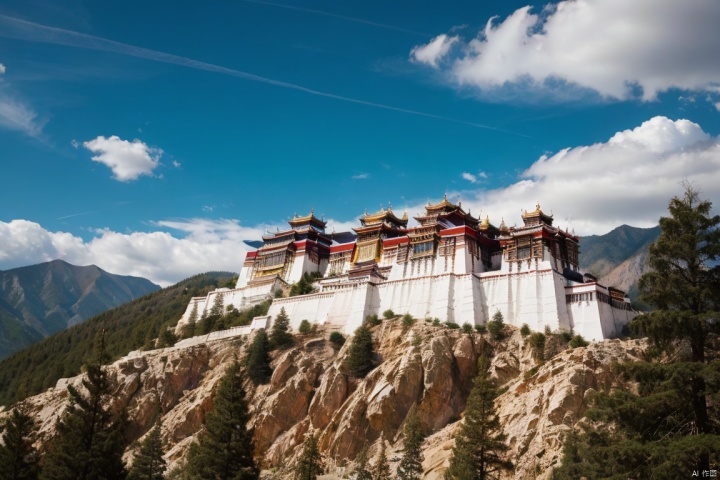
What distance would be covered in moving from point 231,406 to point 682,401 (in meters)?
19.8

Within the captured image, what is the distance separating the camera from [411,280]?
57406mm

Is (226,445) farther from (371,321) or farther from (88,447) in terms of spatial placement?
(371,321)

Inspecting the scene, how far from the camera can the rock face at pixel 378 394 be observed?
36562 millimetres

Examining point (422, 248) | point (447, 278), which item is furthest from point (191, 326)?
point (447, 278)

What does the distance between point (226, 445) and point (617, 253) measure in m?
129

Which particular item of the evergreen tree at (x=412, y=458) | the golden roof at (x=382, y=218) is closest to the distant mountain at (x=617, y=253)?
the golden roof at (x=382, y=218)

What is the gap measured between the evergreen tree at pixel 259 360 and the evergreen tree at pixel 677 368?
37.8 metres

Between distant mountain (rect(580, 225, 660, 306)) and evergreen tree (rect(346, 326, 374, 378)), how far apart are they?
84755 millimetres

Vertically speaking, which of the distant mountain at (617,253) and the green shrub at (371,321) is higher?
the distant mountain at (617,253)

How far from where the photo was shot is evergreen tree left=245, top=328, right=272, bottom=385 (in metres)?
53.2

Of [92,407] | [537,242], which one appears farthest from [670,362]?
[537,242]

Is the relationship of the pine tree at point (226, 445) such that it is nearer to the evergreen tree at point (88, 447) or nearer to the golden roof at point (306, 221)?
the evergreen tree at point (88, 447)

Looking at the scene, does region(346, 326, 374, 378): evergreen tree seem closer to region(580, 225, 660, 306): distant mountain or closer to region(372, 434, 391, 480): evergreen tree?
region(372, 434, 391, 480): evergreen tree

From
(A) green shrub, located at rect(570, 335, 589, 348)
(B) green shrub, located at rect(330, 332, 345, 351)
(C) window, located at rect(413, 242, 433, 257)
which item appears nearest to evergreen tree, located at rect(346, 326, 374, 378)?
(B) green shrub, located at rect(330, 332, 345, 351)
